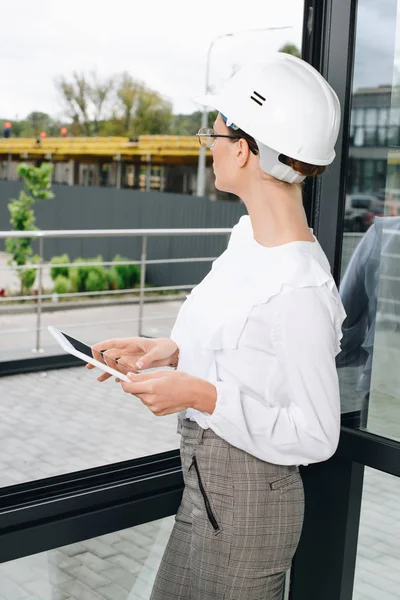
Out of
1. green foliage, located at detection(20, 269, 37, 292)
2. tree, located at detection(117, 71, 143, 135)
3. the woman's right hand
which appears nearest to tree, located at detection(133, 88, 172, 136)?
tree, located at detection(117, 71, 143, 135)

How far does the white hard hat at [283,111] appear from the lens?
807 millimetres

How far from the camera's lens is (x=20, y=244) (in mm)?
7492

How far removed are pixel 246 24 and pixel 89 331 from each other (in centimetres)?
416

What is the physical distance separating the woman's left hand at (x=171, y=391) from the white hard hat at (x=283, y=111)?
239mm

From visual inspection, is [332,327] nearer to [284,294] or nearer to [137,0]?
[284,294]

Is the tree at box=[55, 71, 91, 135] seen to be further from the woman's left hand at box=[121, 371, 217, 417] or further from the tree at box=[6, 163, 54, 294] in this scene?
the woman's left hand at box=[121, 371, 217, 417]

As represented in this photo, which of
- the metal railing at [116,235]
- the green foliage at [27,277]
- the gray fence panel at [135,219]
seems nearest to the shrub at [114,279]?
the gray fence panel at [135,219]

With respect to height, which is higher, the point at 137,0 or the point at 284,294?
the point at 137,0

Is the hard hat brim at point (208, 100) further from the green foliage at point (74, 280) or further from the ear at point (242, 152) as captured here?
the green foliage at point (74, 280)

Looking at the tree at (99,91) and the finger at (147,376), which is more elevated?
the tree at (99,91)

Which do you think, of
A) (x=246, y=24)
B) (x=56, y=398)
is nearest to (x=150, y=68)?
(x=246, y=24)

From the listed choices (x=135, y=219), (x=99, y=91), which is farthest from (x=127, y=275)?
(x=99, y=91)

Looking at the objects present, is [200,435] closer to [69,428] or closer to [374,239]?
[374,239]

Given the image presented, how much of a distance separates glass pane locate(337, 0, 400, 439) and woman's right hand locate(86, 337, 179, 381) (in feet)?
1.26
